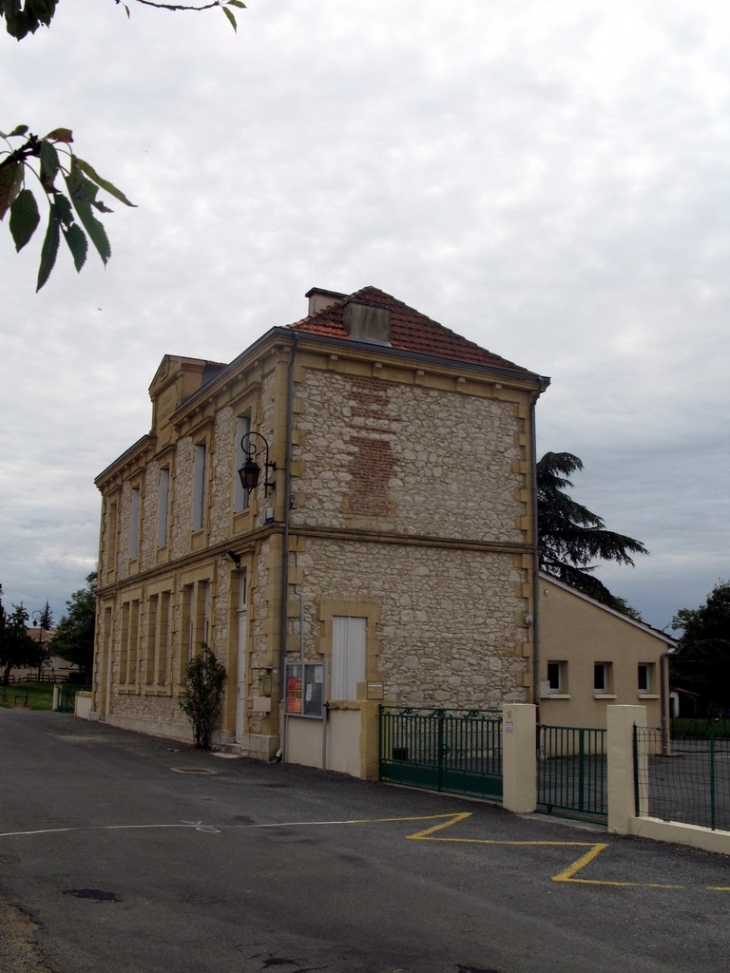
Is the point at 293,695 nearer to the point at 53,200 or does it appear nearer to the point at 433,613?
the point at 433,613

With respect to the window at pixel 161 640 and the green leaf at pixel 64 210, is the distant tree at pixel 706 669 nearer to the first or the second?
the window at pixel 161 640

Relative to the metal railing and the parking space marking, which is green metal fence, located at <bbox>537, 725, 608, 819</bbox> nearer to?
the metal railing

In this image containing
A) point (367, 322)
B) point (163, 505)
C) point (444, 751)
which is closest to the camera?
point (444, 751)

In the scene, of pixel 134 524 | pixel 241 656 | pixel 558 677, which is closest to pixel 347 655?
pixel 241 656

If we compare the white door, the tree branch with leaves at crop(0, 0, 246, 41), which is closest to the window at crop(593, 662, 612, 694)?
the white door

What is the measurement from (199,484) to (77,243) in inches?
913

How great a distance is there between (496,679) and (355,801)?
8.54 metres

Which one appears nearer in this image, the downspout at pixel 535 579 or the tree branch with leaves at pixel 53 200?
the tree branch with leaves at pixel 53 200

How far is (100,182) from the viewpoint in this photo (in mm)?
2504

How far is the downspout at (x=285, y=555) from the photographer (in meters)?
19.0

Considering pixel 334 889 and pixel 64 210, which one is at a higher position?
pixel 64 210

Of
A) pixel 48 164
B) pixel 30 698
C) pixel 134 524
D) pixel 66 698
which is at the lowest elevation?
pixel 30 698

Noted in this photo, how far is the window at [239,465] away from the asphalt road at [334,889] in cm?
918

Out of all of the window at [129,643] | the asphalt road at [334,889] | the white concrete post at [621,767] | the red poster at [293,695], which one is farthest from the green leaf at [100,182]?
the window at [129,643]
